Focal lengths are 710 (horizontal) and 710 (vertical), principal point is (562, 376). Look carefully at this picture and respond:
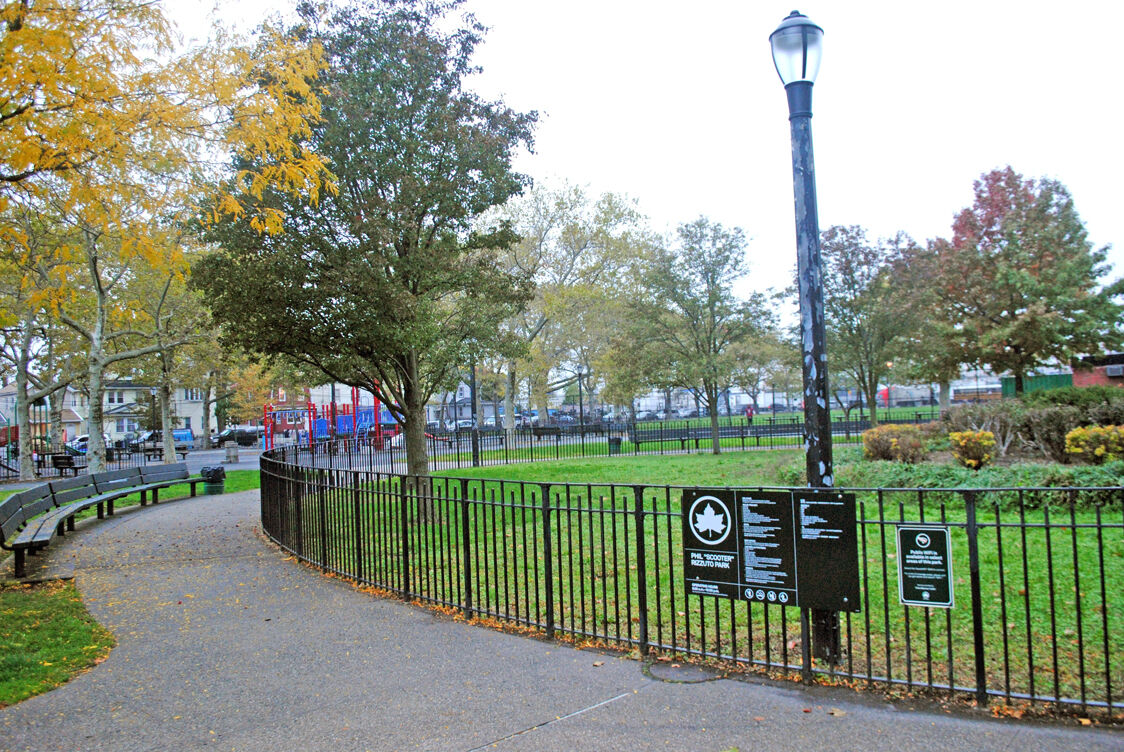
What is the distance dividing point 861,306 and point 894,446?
11.6 metres

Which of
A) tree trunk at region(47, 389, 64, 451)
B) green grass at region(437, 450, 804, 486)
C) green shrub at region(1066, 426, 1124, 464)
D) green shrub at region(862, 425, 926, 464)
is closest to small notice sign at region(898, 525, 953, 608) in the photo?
green shrub at region(1066, 426, 1124, 464)

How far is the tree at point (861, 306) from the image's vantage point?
78.1 ft

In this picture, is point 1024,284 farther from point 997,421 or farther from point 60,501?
point 60,501

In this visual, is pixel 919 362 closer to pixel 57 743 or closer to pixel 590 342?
pixel 590 342

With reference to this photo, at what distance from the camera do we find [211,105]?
7.18 meters

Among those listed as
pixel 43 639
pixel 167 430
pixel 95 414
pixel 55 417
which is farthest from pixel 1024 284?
pixel 55 417

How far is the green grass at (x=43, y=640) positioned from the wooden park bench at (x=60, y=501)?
117 centimetres

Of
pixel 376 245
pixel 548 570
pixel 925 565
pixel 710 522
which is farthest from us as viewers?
pixel 376 245

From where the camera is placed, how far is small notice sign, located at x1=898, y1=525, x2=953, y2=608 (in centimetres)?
414

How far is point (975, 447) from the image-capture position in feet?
39.2

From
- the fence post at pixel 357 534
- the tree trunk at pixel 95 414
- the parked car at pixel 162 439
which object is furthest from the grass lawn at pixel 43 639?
the parked car at pixel 162 439

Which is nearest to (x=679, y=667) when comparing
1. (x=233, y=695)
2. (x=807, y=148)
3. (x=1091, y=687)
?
(x=1091, y=687)

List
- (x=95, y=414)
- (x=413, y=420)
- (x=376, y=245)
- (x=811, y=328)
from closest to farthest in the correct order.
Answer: (x=811, y=328) < (x=376, y=245) < (x=413, y=420) < (x=95, y=414)

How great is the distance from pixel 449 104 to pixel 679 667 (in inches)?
372
